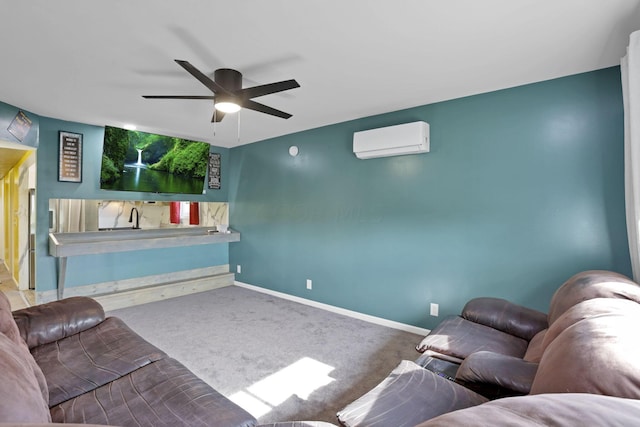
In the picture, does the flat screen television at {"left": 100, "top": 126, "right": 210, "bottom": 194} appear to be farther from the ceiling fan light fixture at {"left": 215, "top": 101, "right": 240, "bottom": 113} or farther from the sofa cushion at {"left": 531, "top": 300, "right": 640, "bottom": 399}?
the sofa cushion at {"left": 531, "top": 300, "right": 640, "bottom": 399}

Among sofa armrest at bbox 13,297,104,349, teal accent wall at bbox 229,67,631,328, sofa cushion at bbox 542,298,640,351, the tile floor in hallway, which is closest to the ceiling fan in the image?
sofa armrest at bbox 13,297,104,349

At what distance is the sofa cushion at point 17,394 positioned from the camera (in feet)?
2.23

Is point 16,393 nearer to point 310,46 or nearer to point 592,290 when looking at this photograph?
point 310,46

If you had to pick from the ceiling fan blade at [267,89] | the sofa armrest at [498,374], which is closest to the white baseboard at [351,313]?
the sofa armrest at [498,374]

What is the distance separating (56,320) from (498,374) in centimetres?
255

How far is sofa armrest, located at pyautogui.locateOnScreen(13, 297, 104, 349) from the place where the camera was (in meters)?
1.82

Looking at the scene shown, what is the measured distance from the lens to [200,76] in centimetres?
196

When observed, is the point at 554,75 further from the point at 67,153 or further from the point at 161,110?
the point at 67,153

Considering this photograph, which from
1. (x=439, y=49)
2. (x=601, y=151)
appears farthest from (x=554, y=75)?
(x=439, y=49)

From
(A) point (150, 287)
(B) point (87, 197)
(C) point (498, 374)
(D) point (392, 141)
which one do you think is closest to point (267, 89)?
(D) point (392, 141)

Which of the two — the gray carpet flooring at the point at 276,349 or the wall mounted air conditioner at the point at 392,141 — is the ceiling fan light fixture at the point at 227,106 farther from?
the gray carpet flooring at the point at 276,349

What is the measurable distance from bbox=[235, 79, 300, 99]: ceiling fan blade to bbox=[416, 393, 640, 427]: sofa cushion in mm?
2021

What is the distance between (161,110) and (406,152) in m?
2.72

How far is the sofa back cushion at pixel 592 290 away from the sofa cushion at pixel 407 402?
80cm
